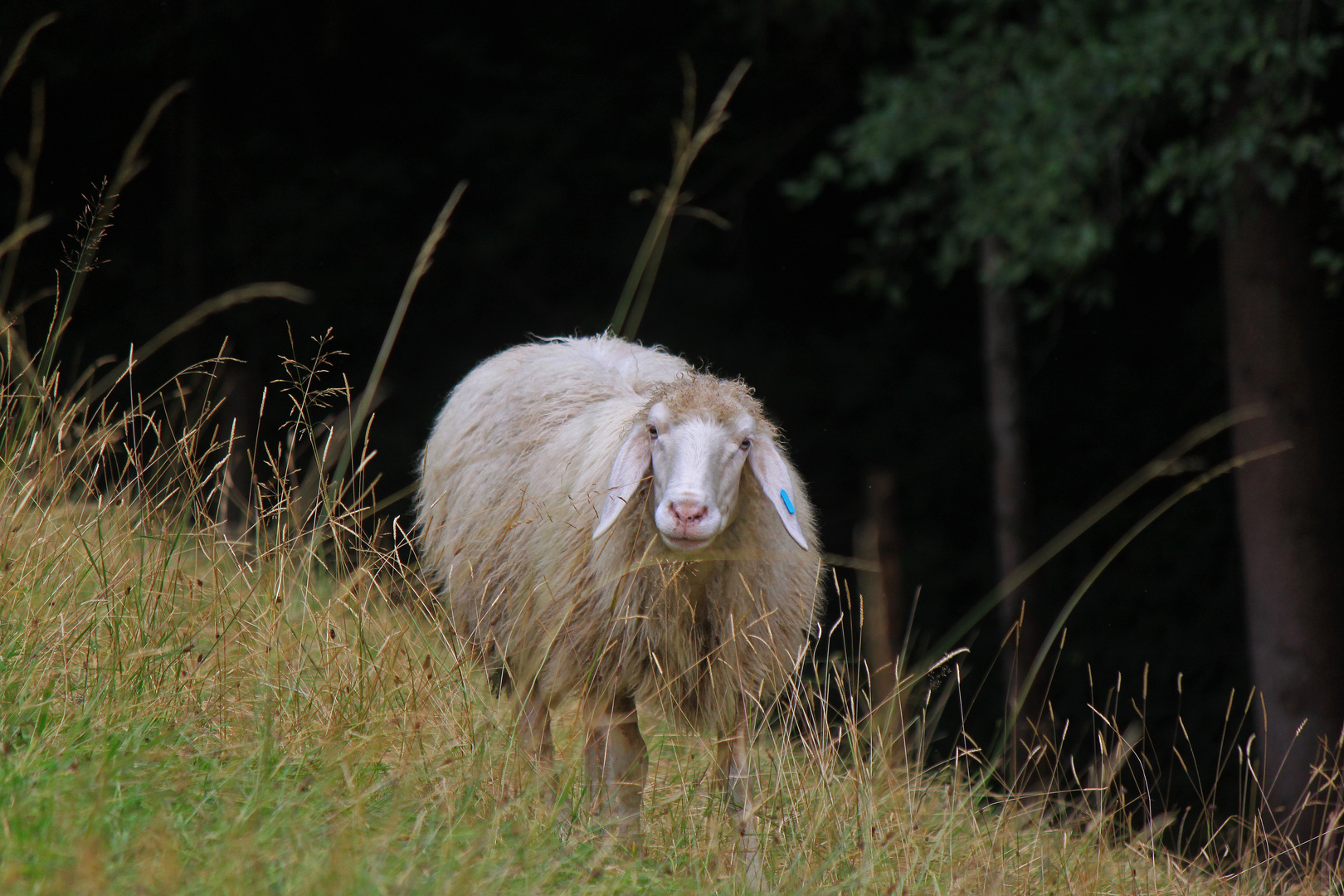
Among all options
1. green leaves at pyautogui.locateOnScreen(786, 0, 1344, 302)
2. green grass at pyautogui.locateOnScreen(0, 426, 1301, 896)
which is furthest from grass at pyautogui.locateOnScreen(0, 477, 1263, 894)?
green leaves at pyautogui.locateOnScreen(786, 0, 1344, 302)

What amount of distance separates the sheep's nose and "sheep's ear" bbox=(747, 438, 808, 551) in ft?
0.98

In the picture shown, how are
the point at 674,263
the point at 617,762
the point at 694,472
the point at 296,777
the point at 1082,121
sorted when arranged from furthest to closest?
the point at 674,263 < the point at 1082,121 < the point at 617,762 < the point at 694,472 < the point at 296,777

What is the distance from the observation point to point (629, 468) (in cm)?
328

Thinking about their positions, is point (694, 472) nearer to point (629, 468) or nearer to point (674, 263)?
point (629, 468)

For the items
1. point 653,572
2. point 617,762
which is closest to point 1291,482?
point 653,572

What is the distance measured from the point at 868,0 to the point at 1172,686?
5616mm

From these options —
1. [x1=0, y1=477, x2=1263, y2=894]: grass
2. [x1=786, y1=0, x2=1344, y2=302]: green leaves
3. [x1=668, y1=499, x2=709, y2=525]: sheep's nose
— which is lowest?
[x1=0, y1=477, x2=1263, y2=894]: grass

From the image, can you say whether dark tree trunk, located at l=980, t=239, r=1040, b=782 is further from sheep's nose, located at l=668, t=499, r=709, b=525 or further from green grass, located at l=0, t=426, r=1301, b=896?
sheep's nose, located at l=668, t=499, r=709, b=525

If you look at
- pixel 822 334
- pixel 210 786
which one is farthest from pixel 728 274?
pixel 210 786

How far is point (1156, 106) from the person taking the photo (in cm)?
586

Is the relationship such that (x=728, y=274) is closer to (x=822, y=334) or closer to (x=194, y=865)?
(x=822, y=334)

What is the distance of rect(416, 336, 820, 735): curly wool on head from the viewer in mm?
3242

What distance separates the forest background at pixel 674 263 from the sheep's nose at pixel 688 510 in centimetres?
487

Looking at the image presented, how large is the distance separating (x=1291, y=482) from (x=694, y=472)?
4.16 meters
